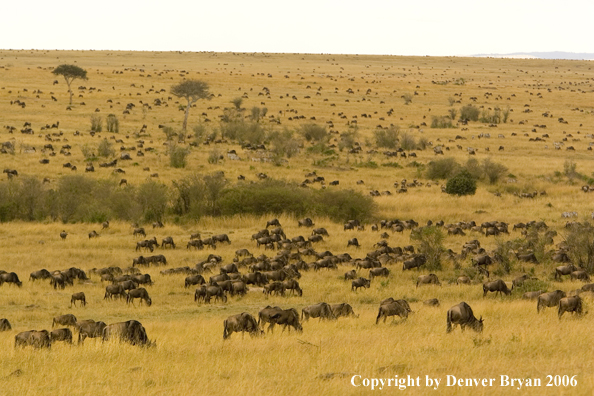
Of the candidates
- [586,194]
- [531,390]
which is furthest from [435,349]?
[586,194]

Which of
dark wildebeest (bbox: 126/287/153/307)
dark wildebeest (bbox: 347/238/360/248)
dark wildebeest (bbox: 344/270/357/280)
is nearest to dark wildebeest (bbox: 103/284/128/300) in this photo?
dark wildebeest (bbox: 126/287/153/307)

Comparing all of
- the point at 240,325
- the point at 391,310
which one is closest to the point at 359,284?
the point at 391,310

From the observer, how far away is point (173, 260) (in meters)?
25.4

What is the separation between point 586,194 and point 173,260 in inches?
1021

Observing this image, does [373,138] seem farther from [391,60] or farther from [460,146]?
[391,60]

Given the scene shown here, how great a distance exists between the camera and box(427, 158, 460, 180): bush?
46219 mm

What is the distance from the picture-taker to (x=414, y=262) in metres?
24.0

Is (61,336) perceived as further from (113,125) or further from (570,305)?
(113,125)

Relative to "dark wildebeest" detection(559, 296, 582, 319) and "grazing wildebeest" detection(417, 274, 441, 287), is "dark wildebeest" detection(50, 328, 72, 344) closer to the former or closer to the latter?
"dark wildebeest" detection(559, 296, 582, 319)

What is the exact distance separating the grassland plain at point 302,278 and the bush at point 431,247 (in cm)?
46

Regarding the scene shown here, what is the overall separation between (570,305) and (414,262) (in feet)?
30.1

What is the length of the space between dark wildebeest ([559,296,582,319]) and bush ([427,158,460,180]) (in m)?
31.2

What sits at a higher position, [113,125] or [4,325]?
[113,125]

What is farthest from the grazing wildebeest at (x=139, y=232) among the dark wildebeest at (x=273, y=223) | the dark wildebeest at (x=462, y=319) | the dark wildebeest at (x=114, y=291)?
the dark wildebeest at (x=462, y=319)
